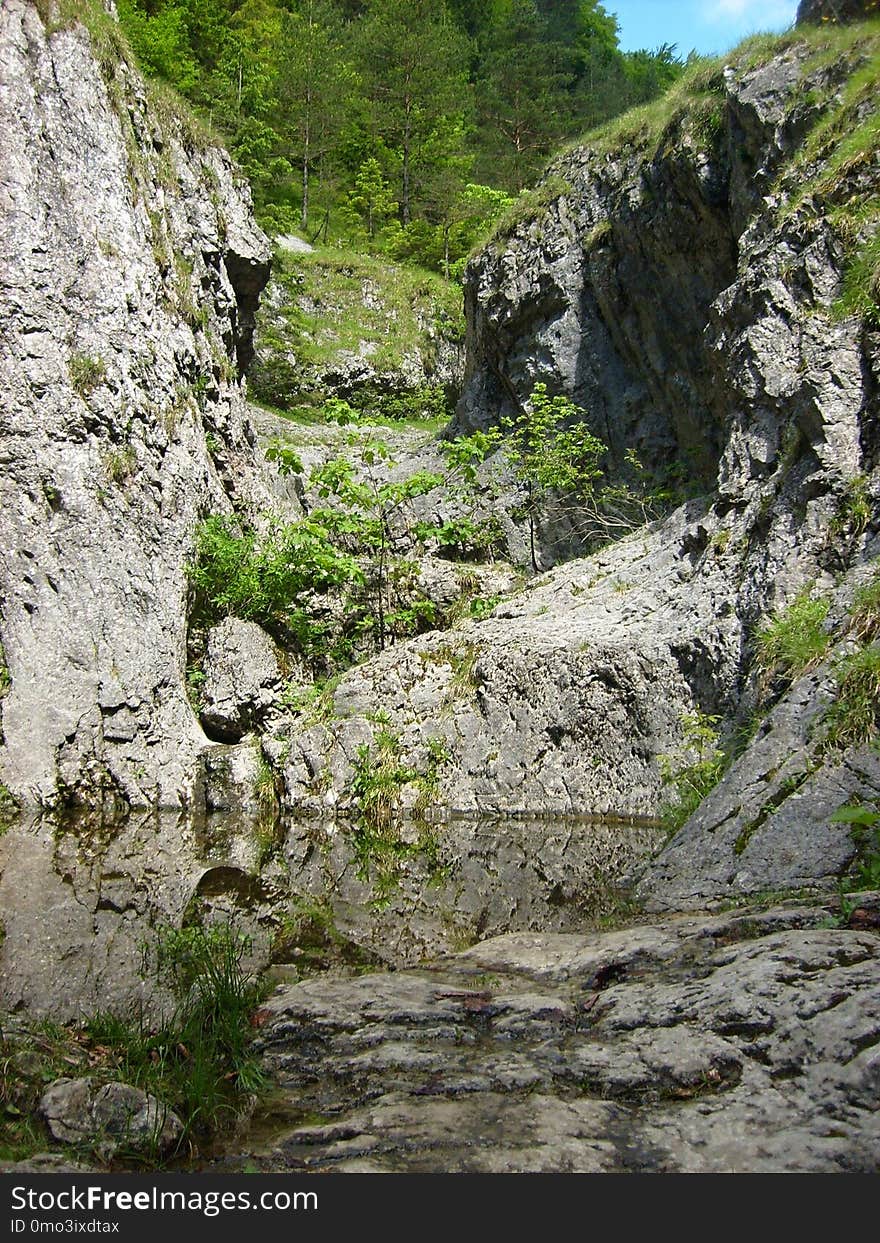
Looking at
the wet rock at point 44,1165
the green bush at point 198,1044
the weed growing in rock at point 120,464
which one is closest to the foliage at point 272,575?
the weed growing in rock at point 120,464

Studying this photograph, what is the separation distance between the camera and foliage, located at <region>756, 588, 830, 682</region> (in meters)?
7.34

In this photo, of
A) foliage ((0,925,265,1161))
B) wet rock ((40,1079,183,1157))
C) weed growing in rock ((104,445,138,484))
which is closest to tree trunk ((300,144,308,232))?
weed growing in rock ((104,445,138,484))

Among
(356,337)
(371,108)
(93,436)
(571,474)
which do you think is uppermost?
(371,108)

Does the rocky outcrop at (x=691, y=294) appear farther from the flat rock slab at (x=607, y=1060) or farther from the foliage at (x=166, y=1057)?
the foliage at (x=166, y=1057)

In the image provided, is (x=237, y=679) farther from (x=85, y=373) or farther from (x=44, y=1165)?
(x=44, y=1165)

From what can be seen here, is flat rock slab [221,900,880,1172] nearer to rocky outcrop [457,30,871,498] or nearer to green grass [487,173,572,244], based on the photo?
rocky outcrop [457,30,871,498]

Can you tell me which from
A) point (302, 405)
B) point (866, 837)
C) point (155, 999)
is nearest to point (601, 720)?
point (866, 837)

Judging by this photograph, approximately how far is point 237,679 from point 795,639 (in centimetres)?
857

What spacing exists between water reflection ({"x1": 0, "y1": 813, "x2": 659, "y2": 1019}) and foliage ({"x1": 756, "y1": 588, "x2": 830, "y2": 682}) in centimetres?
205

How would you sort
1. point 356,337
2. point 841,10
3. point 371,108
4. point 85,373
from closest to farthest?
point 85,373, point 841,10, point 356,337, point 371,108

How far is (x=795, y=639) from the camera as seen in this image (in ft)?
25.4

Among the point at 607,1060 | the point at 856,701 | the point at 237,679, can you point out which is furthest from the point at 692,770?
the point at 237,679

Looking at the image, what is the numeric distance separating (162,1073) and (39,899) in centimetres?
385

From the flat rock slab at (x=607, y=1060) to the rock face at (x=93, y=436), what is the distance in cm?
850
